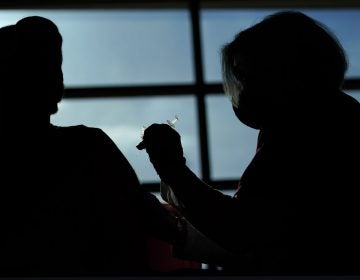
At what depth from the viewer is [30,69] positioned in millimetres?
1073

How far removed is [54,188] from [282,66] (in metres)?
0.43

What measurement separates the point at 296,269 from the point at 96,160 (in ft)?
1.22

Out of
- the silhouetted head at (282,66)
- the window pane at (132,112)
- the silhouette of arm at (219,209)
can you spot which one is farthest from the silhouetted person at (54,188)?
the window pane at (132,112)

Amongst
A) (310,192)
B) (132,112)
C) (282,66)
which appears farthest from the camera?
(132,112)

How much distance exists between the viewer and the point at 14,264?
0.92 metres

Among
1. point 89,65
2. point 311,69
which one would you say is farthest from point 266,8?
point 311,69

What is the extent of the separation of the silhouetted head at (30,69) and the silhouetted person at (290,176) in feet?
0.72

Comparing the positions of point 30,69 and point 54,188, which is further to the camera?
point 30,69

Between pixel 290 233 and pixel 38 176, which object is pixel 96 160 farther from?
pixel 290 233

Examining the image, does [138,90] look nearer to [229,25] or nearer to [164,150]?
[229,25]

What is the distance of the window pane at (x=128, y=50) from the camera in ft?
9.31

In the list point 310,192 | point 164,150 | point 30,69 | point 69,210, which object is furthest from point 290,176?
point 30,69

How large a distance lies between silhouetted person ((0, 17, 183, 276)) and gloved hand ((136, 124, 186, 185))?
9 cm

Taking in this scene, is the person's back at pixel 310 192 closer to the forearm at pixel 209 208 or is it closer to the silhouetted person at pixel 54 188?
the forearm at pixel 209 208
